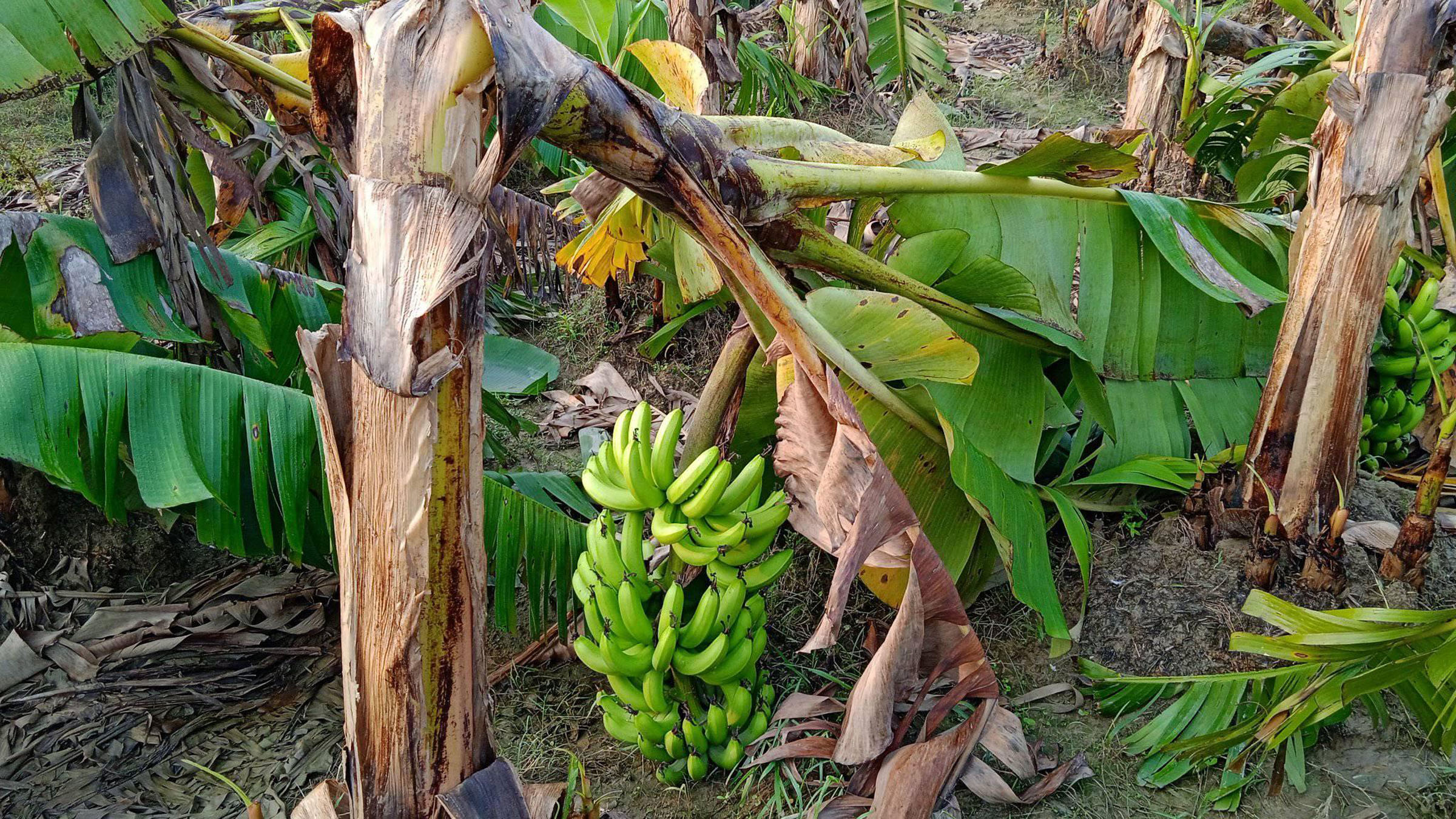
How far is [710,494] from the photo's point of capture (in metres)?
1.28

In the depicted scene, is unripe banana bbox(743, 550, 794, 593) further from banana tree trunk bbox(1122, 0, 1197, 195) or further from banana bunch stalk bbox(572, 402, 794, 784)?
banana tree trunk bbox(1122, 0, 1197, 195)

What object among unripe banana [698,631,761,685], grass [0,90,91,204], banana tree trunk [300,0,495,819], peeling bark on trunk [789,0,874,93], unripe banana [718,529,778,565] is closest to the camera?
banana tree trunk [300,0,495,819]

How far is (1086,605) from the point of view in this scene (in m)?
1.80

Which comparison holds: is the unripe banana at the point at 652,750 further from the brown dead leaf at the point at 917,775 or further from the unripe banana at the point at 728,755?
the brown dead leaf at the point at 917,775

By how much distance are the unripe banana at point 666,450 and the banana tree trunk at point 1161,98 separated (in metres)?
1.99

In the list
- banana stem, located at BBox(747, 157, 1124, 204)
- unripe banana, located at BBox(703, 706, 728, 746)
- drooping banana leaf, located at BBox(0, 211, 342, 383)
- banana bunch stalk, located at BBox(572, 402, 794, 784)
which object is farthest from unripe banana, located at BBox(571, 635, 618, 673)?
drooping banana leaf, located at BBox(0, 211, 342, 383)

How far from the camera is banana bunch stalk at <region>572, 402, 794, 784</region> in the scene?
4.32ft

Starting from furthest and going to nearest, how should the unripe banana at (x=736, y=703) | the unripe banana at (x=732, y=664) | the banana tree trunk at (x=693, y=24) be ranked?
1. the banana tree trunk at (x=693, y=24)
2. the unripe banana at (x=736, y=703)
3. the unripe banana at (x=732, y=664)

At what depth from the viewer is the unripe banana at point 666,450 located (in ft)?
4.27

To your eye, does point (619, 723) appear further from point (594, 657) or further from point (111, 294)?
point (111, 294)

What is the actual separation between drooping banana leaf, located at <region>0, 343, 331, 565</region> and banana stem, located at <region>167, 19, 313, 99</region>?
563 mm

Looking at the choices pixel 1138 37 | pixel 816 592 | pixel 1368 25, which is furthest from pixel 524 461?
pixel 1138 37

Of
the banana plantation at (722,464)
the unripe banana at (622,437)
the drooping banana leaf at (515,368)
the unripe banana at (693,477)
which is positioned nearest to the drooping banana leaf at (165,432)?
the banana plantation at (722,464)

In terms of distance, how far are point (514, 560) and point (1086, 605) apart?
1.18 m
